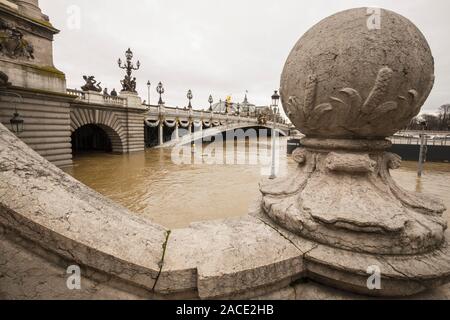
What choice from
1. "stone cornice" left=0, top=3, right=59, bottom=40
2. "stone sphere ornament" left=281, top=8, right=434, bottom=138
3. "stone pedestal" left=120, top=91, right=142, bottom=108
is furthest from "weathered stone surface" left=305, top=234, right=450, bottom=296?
"stone pedestal" left=120, top=91, right=142, bottom=108

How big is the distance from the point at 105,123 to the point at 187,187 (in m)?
14.5

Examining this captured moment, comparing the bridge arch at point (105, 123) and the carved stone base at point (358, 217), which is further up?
the bridge arch at point (105, 123)

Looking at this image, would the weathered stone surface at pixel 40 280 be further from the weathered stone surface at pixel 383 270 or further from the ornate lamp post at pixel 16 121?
the ornate lamp post at pixel 16 121

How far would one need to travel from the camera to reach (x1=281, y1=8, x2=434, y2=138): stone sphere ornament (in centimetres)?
199

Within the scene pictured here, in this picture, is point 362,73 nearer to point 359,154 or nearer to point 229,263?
point 359,154

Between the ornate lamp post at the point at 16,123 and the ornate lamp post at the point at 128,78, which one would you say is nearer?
the ornate lamp post at the point at 16,123

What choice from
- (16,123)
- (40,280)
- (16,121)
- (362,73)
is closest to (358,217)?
(362,73)

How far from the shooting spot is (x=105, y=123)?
20.1 metres

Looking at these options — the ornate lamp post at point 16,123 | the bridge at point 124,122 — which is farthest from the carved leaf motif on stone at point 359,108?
the ornate lamp post at point 16,123

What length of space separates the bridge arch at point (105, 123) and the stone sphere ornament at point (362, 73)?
19513 millimetres

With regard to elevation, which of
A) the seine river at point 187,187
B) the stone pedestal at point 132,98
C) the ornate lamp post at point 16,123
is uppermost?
the stone pedestal at point 132,98

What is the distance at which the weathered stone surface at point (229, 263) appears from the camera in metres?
1.57
